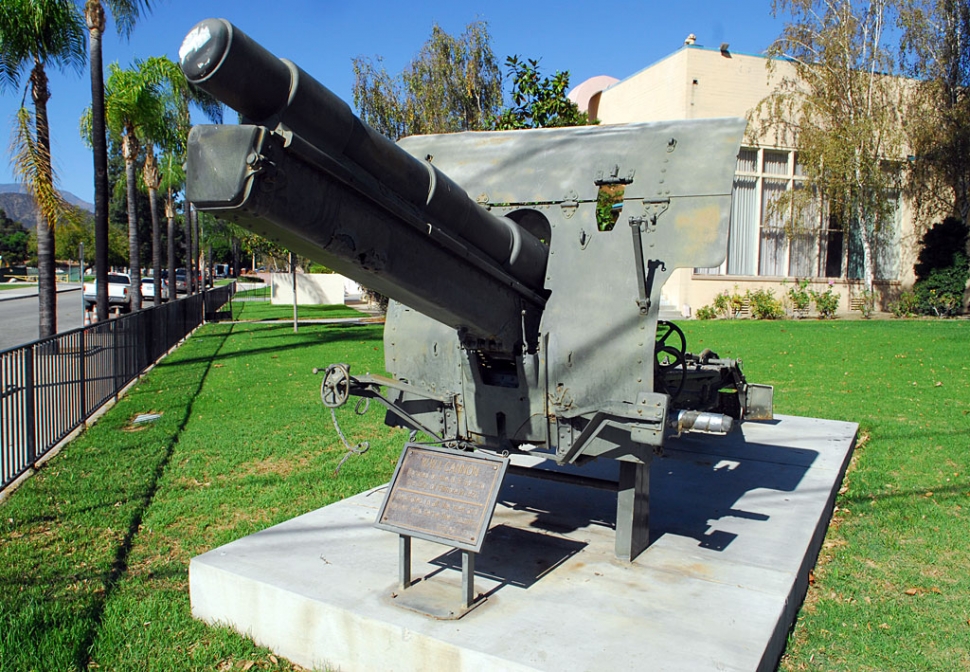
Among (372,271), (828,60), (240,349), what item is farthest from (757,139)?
(372,271)

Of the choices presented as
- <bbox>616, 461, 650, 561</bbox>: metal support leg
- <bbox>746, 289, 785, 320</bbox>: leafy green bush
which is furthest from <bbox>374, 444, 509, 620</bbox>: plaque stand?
<bbox>746, 289, 785, 320</bbox>: leafy green bush

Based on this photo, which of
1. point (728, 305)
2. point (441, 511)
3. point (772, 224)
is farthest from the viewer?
point (772, 224)

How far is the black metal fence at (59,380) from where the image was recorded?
6598 mm

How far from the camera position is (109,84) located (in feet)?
68.3

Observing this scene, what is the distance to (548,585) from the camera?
4285mm

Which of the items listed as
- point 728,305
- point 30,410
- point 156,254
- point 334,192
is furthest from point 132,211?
point 334,192

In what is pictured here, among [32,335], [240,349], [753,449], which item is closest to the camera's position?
[753,449]

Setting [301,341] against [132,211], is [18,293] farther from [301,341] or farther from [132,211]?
[301,341]

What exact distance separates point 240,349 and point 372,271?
14.7 m

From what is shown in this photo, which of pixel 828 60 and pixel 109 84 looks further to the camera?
pixel 828 60

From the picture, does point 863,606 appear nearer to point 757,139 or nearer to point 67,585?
point 67,585

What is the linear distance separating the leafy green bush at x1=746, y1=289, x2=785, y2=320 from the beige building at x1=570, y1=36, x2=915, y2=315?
604 mm

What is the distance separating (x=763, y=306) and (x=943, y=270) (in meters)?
6.17

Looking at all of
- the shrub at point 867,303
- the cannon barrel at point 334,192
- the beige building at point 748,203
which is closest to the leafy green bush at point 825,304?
the shrub at point 867,303
